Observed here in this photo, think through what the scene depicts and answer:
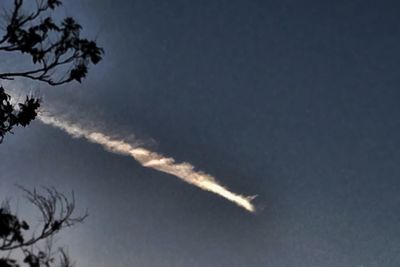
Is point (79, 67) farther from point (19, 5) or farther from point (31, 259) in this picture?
point (31, 259)

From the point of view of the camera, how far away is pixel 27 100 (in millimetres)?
28719

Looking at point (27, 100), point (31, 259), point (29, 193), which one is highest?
point (27, 100)

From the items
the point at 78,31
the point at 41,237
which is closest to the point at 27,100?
the point at 78,31

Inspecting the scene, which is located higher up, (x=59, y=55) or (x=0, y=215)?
(x=59, y=55)

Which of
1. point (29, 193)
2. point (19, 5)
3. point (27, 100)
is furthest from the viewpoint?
point (27, 100)

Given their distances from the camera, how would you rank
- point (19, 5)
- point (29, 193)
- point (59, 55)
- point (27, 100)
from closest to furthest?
point (29, 193) < point (19, 5) < point (59, 55) < point (27, 100)

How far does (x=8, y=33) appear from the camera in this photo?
20.8m

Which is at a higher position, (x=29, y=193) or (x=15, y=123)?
(x=15, y=123)

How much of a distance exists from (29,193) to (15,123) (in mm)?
11938

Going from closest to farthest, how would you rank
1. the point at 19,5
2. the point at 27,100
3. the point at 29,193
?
1. the point at 29,193
2. the point at 19,5
3. the point at 27,100

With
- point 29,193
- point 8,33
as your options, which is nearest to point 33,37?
point 8,33

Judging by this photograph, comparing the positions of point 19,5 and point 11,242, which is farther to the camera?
point 19,5

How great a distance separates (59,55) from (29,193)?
20.4 feet

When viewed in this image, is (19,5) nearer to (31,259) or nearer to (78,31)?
(78,31)
